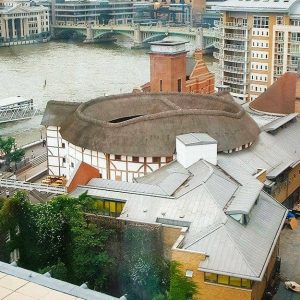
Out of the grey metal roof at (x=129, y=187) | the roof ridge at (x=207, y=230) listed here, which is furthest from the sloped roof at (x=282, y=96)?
the roof ridge at (x=207, y=230)

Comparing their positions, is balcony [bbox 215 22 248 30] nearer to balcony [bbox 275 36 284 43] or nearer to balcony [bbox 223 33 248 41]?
balcony [bbox 223 33 248 41]

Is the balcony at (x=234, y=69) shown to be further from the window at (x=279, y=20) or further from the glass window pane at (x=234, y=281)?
the glass window pane at (x=234, y=281)

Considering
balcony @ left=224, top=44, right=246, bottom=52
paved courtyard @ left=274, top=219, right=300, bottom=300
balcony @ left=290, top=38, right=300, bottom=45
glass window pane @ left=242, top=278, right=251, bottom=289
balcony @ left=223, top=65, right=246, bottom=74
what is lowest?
paved courtyard @ left=274, top=219, right=300, bottom=300

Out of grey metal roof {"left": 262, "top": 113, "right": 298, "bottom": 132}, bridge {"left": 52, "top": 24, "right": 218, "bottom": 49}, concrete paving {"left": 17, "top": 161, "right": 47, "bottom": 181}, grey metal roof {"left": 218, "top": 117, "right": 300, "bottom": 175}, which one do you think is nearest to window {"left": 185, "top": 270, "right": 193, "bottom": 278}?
grey metal roof {"left": 218, "top": 117, "right": 300, "bottom": 175}

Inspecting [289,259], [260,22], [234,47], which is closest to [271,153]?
[289,259]

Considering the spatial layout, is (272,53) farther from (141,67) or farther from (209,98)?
(141,67)

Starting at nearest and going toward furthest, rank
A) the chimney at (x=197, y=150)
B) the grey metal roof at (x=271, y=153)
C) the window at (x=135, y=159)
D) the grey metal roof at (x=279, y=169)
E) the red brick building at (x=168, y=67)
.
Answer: the chimney at (x=197, y=150), the grey metal roof at (x=279, y=169), the window at (x=135, y=159), the grey metal roof at (x=271, y=153), the red brick building at (x=168, y=67)

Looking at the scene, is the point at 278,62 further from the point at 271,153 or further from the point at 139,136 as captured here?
the point at 139,136
